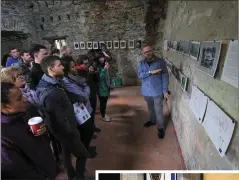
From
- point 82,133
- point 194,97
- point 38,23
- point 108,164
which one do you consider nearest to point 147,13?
point 194,97

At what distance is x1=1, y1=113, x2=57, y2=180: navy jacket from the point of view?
59 centimetres

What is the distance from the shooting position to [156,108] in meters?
1.48

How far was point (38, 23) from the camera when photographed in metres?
1.18

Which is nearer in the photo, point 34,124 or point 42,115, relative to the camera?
point 34,124

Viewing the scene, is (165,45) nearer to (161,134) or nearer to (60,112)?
(161,134)

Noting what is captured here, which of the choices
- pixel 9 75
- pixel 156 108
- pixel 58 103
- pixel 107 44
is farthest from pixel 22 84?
pixel 156 108

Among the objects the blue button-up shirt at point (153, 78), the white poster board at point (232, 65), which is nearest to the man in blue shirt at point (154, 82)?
the blue button-up shirt at point (153, 78)

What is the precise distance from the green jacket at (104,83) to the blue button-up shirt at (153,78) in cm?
37

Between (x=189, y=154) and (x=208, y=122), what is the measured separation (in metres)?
0.46

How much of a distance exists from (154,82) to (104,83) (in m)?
0.49

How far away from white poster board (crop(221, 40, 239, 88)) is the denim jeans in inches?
33.7

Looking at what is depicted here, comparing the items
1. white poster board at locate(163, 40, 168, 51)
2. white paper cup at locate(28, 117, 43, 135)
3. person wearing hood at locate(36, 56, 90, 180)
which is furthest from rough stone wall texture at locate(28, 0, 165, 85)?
white paper cup at locate(28, 117, 43, 135)

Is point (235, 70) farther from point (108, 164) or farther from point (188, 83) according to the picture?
point (108, 164)

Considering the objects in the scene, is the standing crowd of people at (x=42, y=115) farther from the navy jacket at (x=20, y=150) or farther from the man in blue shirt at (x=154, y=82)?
the man in blue shirt at (x=154, y=82)
